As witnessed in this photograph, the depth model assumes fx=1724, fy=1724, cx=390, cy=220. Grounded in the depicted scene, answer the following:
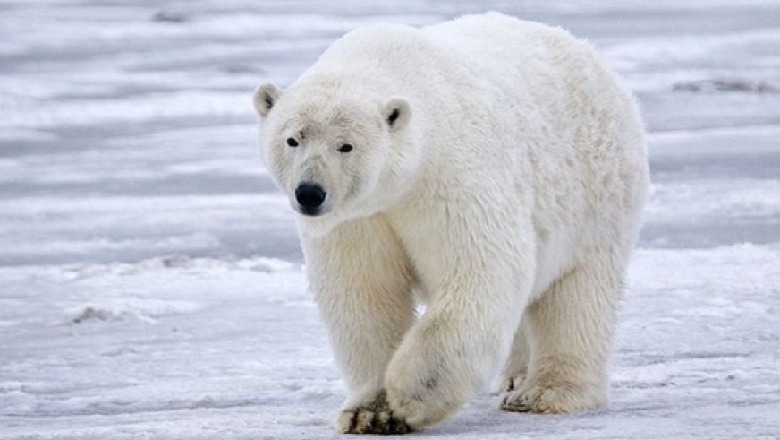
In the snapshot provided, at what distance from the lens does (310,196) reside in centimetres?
450

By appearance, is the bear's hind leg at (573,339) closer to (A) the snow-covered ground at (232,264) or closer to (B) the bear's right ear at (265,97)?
(A) the snow-covered ground at (232,264)

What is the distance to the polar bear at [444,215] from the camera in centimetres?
470

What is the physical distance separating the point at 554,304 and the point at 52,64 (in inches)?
520

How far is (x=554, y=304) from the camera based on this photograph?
5.66 metres

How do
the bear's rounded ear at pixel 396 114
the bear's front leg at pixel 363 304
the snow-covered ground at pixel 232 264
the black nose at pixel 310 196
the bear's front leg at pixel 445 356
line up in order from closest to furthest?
the black nose at pixel 310 196, the bear's rounded ear at pixel 396 114, the bear's front leg at pixel 445 356, the bear's front leg at pixel 363 304, the snow-covered ground at pixel 232 264

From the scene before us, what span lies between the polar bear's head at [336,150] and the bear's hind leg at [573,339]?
1.04m

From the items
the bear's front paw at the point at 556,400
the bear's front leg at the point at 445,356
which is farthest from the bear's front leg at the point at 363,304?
the bear's front paw at the point at 556,400

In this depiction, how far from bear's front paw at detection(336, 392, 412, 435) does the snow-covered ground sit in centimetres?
10

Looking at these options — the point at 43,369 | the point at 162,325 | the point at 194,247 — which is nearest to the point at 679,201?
the point at 194,247

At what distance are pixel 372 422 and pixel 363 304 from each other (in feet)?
1.19

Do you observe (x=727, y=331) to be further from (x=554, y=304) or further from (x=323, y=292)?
(x=323, y=292)

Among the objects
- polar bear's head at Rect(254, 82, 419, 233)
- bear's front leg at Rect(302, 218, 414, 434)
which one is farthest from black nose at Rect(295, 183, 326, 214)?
bear's front leg at Rect(302, 218, 414, 434)

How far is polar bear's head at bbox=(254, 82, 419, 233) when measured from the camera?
179 inches

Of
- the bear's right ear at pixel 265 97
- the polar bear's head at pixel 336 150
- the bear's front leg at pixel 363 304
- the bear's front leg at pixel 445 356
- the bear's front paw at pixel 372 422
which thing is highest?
the bear's right ear at pixel 265 97
